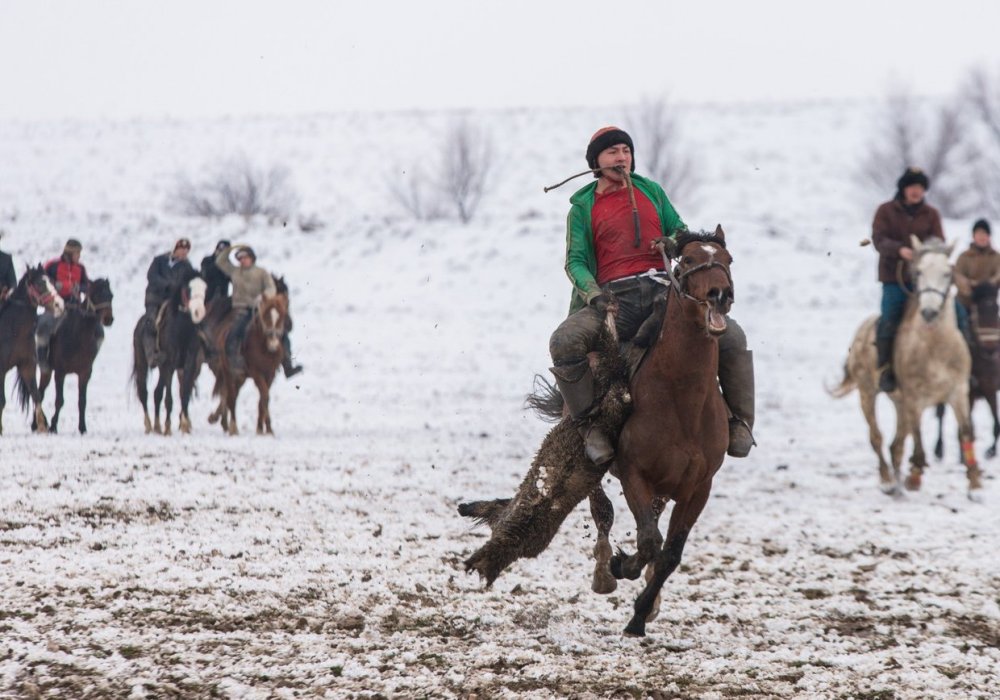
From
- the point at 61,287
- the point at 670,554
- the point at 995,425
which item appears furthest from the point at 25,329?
the point at 995,425

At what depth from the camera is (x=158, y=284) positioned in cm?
1431

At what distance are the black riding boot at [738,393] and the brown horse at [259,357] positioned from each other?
32.7 ft

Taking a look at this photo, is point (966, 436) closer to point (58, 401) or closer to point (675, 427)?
point (675, 427)

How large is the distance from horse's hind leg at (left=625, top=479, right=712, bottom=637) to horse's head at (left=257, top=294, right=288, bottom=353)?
10.2 m

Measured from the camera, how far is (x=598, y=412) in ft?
18.9

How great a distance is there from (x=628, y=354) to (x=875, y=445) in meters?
7.71

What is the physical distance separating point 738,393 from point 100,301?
417 inches

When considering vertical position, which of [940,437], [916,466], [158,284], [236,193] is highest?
[236,193]

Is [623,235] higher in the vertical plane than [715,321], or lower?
higher

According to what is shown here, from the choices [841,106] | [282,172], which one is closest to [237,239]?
[282,172]

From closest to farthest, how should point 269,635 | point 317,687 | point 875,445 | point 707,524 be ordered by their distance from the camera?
1. point 317,687
2. point 269,635
3. point 707,524
4. point 875,445

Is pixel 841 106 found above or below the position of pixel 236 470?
above

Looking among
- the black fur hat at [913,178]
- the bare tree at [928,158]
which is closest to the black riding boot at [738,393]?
the black fur hat at [913,178]

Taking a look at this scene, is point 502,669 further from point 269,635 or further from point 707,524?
point 707,524
